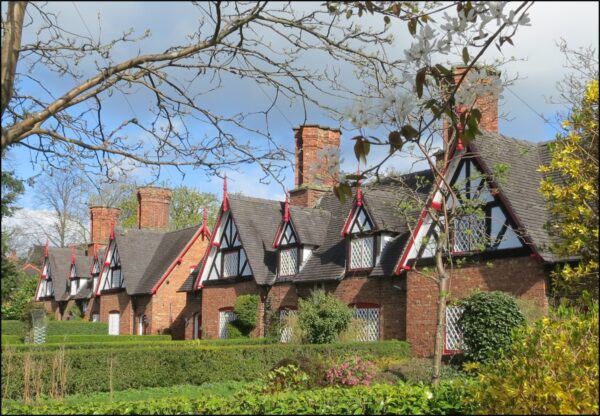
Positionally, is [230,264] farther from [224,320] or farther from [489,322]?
[489,322]

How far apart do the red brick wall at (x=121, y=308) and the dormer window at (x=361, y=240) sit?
17.8 m

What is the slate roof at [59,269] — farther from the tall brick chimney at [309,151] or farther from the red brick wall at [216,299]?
the tall brick chimney at [309,151]

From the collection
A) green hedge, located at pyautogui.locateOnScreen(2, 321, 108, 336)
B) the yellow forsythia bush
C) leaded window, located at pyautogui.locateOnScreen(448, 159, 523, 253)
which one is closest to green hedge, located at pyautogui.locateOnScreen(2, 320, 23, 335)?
green hedge, located at pyautogui.locateOnScreen(2, 321, 108, 336)

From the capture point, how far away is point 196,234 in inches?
1457

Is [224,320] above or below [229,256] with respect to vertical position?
below

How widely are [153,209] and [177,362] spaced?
26091 mm

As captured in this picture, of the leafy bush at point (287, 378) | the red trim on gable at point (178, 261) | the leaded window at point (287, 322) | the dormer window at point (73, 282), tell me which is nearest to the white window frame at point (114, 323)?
the red trim on gable at point (178, 261)

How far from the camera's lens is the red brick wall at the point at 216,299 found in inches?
1137

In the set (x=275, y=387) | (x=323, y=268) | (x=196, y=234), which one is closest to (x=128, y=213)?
(x=196, y=234)

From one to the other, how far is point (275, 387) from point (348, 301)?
11740 millimetres

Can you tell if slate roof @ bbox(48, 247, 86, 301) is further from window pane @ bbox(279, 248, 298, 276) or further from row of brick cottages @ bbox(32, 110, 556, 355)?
window pane @ bbox(279, 248, 298, 276)

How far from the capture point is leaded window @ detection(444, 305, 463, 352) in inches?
761

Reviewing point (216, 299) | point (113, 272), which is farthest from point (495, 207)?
point (113, 272)

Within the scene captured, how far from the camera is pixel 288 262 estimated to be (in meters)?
26.7
